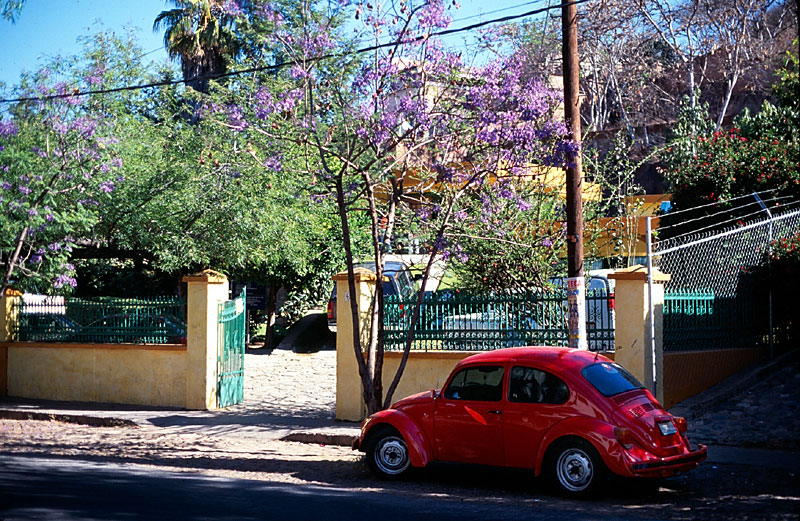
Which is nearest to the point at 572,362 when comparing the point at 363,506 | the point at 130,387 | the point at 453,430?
the point at 453,430

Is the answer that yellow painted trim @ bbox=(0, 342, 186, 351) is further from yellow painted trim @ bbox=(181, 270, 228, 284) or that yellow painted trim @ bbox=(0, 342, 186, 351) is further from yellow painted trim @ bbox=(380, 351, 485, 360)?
yellow painted trim @ bbox=(380, 351, 485, 360)

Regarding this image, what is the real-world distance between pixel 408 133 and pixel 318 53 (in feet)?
6.27

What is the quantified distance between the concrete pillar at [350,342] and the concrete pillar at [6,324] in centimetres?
865

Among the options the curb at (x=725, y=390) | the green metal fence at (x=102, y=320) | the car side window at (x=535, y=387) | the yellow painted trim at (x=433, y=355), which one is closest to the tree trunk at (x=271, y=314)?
the green metal fence at (x=102, y=320)

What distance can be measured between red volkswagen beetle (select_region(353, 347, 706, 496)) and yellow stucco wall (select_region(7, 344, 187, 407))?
7.45 metres

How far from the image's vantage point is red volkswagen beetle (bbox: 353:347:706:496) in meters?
8.49

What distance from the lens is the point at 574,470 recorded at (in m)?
8.68

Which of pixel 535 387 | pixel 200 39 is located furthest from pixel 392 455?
pixel 200 39

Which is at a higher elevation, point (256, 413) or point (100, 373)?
point (100, 373)

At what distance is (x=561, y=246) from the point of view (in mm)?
14664

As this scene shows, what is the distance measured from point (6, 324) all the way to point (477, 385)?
13234mm

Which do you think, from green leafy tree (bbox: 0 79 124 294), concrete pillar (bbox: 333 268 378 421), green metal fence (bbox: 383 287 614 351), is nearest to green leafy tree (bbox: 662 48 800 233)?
green metal fence (bbox: 383 287 614 351)

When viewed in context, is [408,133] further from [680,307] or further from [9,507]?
[9,507]

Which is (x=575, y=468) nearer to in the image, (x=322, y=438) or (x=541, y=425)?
(x=541, y=425)
